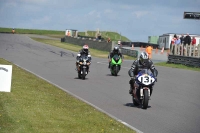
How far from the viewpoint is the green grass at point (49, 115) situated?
33.7ft

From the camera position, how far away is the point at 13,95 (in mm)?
15164

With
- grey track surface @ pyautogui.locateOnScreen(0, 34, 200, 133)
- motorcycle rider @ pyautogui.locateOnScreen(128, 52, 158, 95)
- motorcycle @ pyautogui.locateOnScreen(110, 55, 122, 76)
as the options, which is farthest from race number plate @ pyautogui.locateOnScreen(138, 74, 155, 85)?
motorcycle @ pyautogui.locateOnScreen(110, 55, 122, 76)

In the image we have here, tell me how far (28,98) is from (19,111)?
283 centimetres

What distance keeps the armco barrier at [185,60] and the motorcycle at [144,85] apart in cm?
2129

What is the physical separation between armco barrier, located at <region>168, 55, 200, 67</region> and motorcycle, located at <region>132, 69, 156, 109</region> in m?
21.3

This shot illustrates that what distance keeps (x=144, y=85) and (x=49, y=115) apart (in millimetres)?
3554

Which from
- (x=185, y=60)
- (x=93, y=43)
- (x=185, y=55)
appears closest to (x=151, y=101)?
(x=185, y=60)

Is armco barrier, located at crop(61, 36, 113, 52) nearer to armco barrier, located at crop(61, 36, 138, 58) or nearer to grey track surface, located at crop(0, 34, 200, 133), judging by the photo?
armco barrier, located at crop(61, 36, 138, 58)

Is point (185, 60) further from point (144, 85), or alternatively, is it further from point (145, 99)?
point (145, 99)

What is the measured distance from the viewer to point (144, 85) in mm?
14672

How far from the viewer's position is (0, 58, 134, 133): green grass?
1028 centimetres

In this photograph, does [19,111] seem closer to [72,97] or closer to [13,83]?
[72,97]

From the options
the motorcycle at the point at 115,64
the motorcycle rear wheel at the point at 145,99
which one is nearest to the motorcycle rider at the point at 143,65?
the motorcycle rear wheel at the point at 145,99

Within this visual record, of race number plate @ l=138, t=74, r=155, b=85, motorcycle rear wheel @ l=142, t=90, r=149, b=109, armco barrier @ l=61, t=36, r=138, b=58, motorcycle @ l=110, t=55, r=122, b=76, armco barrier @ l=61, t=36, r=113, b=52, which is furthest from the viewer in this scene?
armco barrier @ l=61, t=36, r=113, b=52
